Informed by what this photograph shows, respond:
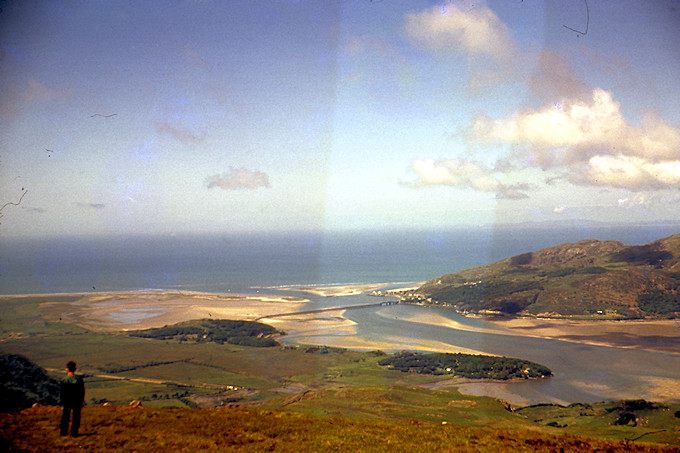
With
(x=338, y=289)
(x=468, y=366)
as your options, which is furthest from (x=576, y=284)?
(x=468, y=366)

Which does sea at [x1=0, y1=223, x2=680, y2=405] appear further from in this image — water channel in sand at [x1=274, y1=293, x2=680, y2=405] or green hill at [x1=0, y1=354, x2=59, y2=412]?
green hill at [x1=0, y1=354, x2=59, y2=412]

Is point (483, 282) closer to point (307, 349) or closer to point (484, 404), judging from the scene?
point (307, 349)

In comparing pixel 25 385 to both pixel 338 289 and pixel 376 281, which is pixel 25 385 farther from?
pixel 376 281

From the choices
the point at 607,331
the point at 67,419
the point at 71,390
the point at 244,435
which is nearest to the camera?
the point at 71,390

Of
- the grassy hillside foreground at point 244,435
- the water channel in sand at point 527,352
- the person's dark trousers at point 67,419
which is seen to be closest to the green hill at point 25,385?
the grassy hillside foreground at point 244,435

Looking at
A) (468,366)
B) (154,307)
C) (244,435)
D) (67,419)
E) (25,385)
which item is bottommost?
(468,366)

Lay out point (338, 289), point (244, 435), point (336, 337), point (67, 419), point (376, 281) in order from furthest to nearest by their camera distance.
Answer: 1. point (376, 281)
2. point (338, 289)
3. point (336, 337)
4. point (244, 435)
5. point (67, 419)

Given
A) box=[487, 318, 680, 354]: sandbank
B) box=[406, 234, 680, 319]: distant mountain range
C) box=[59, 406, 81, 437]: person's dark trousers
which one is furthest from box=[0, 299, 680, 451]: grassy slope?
box=[406, 234, 680, 319]: distant mountain range
